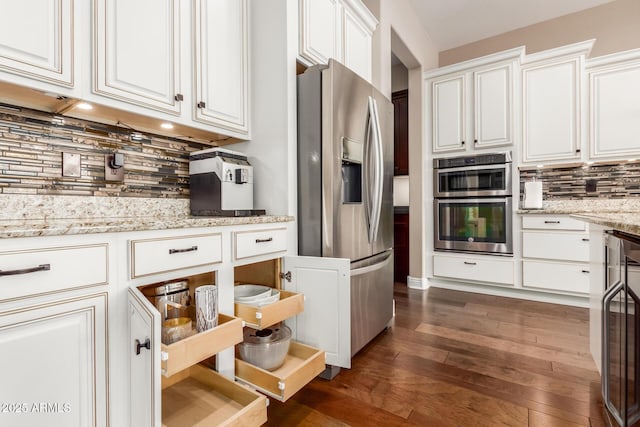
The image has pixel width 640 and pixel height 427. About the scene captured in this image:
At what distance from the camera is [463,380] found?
1.67 meters

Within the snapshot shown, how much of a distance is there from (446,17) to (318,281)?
3.58 metres

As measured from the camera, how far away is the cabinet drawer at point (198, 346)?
97cm

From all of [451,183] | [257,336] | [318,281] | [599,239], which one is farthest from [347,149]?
[451,183]

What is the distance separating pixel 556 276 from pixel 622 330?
7.65ft

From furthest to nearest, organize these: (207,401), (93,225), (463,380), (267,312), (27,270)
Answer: (463,380) < (267,312) < (207,401) < (93,225) < (27,270)

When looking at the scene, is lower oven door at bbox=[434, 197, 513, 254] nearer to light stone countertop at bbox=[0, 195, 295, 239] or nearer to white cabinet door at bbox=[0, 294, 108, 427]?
light stone countertop at bbox=[0, 195, 295, 239]

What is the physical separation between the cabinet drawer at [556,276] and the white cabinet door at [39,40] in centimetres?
378

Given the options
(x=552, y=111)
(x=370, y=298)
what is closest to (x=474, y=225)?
(x=552, y=111)

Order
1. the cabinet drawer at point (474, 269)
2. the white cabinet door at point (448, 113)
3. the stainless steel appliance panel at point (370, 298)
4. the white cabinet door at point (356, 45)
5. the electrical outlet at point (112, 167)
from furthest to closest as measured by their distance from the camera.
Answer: the white cabinet door at point (448, 113) → the cabinet drawer at point (474, 269) → the white cabinet door at point (356, 45) → the stainless steel appliance panel at point (370, 298) → the electrical outlet at point (112, 167)

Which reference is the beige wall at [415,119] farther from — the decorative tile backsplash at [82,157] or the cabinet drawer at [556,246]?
the decorative tile backsplash at [82,157]

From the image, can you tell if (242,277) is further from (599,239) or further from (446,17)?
(446,17)

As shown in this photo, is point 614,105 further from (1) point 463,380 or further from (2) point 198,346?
(2) point 198,346

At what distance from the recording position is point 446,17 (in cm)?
361

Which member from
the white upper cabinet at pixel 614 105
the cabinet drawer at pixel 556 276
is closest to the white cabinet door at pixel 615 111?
the white upper cabinet at pixel 614 105
